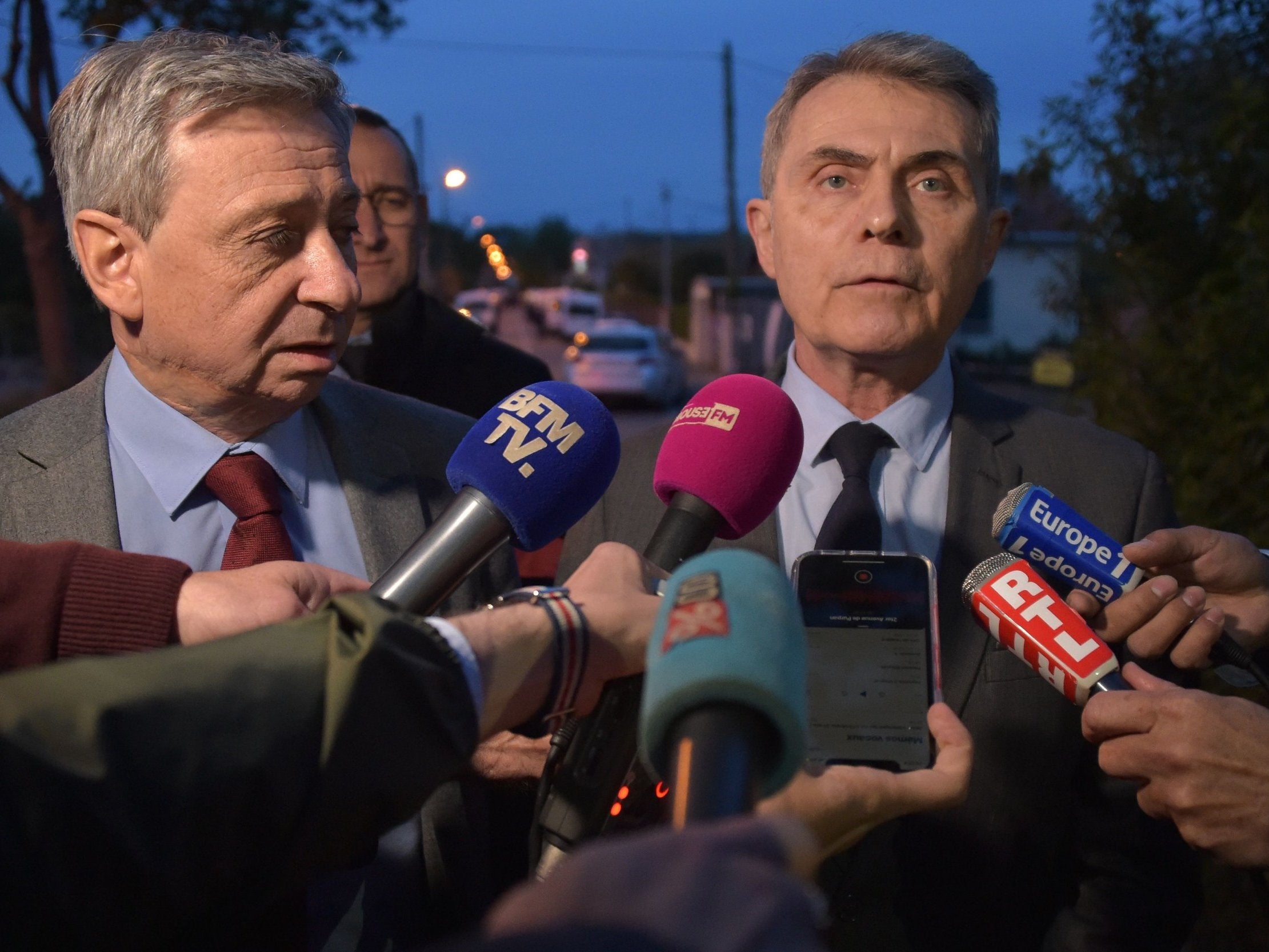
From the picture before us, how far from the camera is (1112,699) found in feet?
5.11

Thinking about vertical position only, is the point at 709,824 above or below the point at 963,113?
below

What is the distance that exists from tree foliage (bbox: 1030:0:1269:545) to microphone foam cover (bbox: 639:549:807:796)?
3.09 meters

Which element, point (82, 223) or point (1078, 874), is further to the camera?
point (1078, 874)

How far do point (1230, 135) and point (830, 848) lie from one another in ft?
11.5

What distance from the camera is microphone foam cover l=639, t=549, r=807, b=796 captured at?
90 cm

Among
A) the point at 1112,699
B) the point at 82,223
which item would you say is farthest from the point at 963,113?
the point at 82,223

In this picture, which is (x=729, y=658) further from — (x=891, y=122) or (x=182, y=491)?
(x=891, y=122)

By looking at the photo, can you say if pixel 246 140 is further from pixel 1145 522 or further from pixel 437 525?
pixel 1145 522

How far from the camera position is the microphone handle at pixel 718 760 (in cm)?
84

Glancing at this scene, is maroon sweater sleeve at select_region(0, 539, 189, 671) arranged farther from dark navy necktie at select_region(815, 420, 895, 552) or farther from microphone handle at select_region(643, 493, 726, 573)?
dark navy necktie at select_region(815, 420, 895, 552)

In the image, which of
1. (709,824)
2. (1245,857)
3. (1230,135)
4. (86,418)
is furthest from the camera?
(1230,135)

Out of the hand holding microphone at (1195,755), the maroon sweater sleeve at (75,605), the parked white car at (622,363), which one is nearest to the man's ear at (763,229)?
the hand holding microphone at (1195,755)

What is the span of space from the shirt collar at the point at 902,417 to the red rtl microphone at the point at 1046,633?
0.64 metres

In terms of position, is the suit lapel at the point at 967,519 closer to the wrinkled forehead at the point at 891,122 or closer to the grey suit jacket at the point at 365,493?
the wrinkled forehead at the point at 891,122
